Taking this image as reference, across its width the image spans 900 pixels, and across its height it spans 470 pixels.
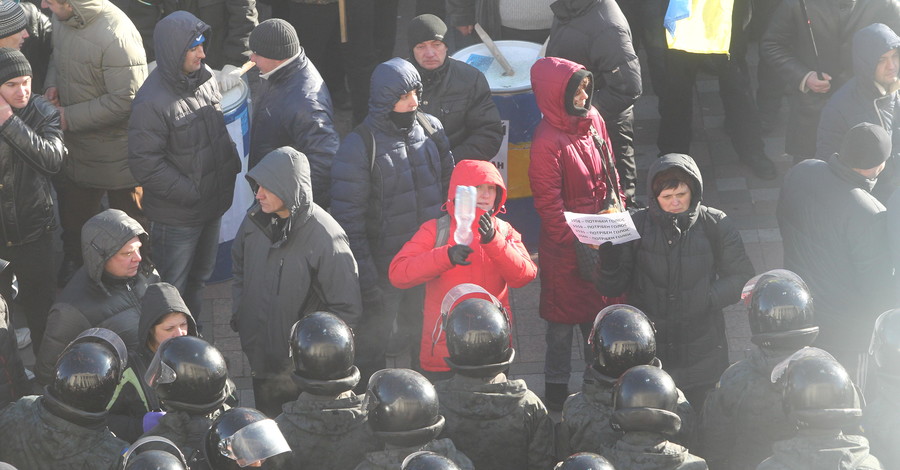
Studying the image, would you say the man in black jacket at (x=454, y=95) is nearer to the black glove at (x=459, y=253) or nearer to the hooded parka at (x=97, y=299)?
the black glove at (x=459, y=253)

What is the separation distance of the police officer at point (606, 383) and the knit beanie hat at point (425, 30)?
2.69 meters

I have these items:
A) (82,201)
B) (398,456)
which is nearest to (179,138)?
(82,201)

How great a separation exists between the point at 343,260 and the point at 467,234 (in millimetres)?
644

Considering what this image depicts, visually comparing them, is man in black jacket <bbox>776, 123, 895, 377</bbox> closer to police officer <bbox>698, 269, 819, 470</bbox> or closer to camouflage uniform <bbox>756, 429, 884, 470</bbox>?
police officer <bbox>698, 269, 819, 470</bbox>

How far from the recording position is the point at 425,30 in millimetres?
7332

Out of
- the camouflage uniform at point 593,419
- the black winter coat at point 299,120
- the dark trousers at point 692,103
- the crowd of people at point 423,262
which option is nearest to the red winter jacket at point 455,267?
the crowd of people at point 423,262

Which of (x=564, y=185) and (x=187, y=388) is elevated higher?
(x=187, y=388)

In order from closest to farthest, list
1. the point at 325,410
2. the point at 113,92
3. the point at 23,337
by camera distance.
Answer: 1. the point at 325,410
2. the point at 113,92
3. the point at 23,337

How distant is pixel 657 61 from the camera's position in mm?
9266

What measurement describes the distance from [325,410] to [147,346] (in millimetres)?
1031

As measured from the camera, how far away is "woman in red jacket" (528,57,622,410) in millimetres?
6855

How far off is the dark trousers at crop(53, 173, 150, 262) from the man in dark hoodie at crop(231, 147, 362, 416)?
6.35 feet

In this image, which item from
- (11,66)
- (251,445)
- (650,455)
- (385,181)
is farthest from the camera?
(385,181)

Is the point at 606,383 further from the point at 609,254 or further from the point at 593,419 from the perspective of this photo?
the point at 609,254
